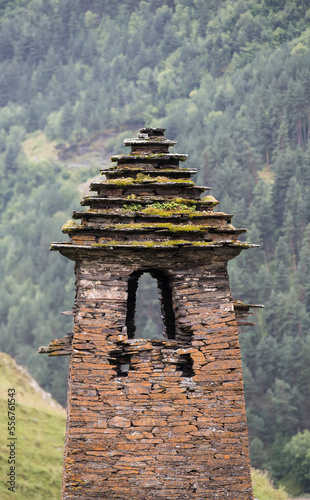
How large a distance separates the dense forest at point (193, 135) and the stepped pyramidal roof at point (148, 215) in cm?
4413

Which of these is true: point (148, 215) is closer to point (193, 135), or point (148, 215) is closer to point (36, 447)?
point (36, 447)

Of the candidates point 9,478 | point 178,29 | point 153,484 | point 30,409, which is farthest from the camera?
point 178,29

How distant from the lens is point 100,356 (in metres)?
12.8

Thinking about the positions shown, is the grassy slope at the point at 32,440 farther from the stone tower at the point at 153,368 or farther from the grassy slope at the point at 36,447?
the stone tower at the point at 153,368

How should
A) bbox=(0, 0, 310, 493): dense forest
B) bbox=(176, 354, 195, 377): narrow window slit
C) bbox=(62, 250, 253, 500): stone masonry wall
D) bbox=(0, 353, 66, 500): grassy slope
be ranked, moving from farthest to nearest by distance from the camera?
bbox=(0, 0, 310, 493): dense forest < bbox=(0, 353, 66, 500): grassy slope < bbox=(176, 354, 195, 377): narrow window slit < bbox=(62, 250, 253, 500): stone masonry wall

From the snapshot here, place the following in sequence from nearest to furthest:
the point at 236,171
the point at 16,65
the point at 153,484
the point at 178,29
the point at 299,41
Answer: the point at 153,484
the point at 236,171
the point at 299,41
the point at 178,29
the point at 16,65

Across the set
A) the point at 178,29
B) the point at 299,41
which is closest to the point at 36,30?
the point at 178,29

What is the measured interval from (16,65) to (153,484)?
18293cm

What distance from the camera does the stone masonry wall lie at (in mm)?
12539

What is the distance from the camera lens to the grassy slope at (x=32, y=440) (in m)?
26.7

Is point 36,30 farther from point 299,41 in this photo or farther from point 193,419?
point 193,419

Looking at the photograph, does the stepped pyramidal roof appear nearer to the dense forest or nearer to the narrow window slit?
the narrow window slit

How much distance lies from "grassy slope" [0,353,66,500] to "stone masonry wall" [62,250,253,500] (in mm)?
13577

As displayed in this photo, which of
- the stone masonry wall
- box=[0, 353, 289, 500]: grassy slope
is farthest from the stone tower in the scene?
box=[0, 353, 289, 500]: grassy slope
